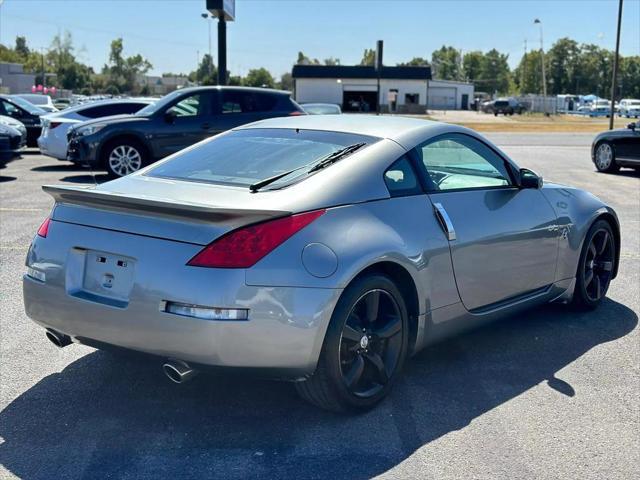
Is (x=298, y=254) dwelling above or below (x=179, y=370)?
above

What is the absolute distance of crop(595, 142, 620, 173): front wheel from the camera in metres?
17.3

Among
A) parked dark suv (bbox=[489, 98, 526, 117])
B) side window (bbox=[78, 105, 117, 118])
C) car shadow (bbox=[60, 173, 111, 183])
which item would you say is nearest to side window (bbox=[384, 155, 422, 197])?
car shadow (bbox=[60, 173, 111, 183])

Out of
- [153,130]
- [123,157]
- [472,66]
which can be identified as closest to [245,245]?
[153,130]

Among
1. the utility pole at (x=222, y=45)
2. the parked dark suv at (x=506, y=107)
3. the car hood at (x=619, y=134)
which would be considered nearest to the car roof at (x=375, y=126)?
the car hood at (x=619, y=134)

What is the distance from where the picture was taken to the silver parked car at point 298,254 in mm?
3633

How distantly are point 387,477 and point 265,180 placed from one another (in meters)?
1.67

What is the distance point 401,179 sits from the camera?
4.48 meters

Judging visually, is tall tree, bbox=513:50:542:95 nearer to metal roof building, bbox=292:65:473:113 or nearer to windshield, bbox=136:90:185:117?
metal roof building, bbox=292:65:473:113

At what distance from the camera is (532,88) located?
138 meters

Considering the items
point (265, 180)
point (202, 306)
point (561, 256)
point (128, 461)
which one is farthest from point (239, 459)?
point (561, 256)

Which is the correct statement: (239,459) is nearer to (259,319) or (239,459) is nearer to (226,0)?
(259,319)

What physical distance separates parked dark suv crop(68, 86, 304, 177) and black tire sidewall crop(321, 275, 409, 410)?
10.4 meters

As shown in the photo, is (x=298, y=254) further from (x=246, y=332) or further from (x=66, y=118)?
(x=66, y=118)

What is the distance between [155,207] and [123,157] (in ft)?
35.2
